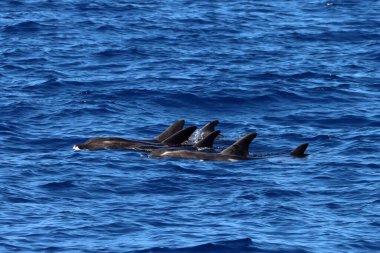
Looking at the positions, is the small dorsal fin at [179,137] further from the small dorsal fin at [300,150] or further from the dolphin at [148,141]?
the small dorsal fin at [300,150]

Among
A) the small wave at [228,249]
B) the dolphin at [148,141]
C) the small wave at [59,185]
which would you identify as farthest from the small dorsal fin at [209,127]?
the small wave at [228,249]

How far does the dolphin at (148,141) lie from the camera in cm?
2700

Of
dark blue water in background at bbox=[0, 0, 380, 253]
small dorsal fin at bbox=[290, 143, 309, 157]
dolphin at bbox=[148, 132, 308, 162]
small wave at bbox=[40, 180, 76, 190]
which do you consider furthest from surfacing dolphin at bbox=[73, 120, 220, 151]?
small wave at bbox=[40, 180, 76, 190]

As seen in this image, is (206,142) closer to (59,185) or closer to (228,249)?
(59,185)

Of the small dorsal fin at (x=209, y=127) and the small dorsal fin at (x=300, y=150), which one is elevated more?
the small dorsal fin at (x=300, y=150)

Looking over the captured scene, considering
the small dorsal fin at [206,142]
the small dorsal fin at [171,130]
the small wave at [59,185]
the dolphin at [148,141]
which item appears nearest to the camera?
the small wave at [59,185]

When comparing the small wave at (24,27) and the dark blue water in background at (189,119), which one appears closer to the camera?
the dark blue water in background at (189,119)

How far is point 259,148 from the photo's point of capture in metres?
27.6

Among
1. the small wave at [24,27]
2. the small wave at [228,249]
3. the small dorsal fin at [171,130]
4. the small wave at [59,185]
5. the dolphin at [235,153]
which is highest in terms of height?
the small wave at [228,249]

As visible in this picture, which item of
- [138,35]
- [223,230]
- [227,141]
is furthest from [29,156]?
[138,35]

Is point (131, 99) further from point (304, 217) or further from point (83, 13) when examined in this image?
point (83, 13)

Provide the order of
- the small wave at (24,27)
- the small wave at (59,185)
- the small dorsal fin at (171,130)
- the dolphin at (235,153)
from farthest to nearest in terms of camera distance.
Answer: the small wave at (24,27), the small dorsal fin at (171,130), the dolphin at (235,153), the small wave at (59,185)

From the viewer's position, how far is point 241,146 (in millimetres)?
25953

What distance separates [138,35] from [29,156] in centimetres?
1965
